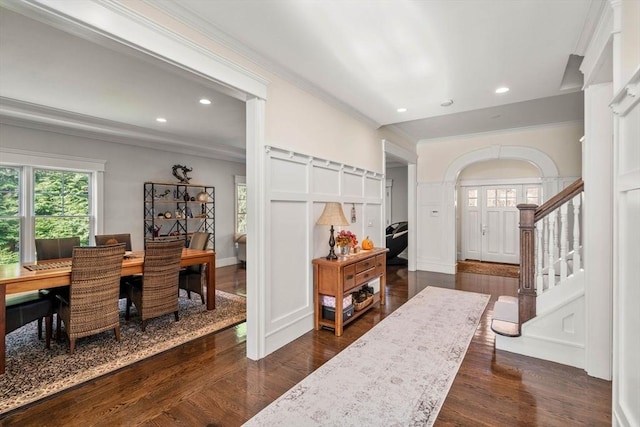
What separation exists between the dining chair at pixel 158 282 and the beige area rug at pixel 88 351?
224mm

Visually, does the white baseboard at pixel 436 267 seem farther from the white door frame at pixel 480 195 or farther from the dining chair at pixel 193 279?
the dining chair at pixel 193 279

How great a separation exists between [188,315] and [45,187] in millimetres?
3460

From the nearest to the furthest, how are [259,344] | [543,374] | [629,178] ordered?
[629,178] → [543,374] → [259,344]

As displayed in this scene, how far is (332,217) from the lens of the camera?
3275 millimetres

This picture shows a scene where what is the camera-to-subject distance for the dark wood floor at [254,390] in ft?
6.30

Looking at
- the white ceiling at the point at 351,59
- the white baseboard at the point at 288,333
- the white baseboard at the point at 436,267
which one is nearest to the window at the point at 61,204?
the white ceiling at the point at 351,59

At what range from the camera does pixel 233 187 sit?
25.0 feet

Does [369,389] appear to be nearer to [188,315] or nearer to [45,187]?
[188,315]

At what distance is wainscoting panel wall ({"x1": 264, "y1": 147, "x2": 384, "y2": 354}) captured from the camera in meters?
2.85

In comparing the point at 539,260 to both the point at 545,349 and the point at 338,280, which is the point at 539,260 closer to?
the point at 545,349

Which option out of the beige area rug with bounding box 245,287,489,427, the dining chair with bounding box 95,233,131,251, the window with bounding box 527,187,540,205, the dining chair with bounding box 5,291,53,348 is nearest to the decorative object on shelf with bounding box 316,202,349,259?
the beige area rug with bounding box 245,287,489,427

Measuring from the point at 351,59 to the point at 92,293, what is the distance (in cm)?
330


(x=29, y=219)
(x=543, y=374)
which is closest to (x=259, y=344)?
(x=543, y=374)

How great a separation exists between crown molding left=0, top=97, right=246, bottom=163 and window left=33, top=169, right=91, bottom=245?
0.73m
